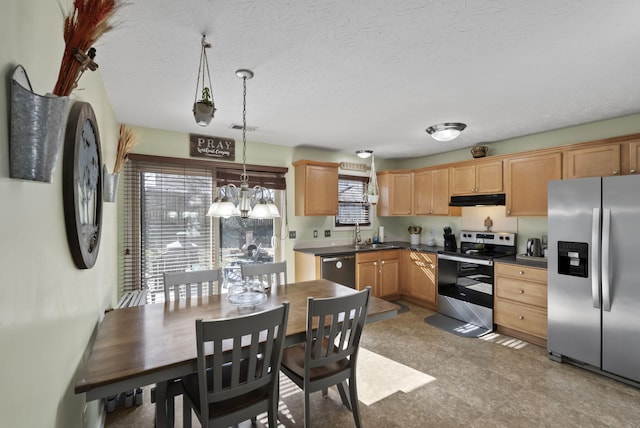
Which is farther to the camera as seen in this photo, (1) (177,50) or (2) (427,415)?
(2) (427,415)

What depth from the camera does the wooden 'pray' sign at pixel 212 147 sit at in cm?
367

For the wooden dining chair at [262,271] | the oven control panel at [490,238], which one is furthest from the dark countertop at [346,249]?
the wooden dining chair at [262,271]

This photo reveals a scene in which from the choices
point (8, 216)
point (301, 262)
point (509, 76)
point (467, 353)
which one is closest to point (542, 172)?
point (509, 76)

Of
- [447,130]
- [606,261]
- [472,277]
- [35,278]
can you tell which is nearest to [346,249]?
[472,277]

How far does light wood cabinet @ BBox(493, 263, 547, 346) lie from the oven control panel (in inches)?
24.1

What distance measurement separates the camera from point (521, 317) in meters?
3.44

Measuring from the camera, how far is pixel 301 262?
435 centimetres

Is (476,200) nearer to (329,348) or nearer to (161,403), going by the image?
(329,348)

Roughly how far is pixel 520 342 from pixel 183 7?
14.1ft

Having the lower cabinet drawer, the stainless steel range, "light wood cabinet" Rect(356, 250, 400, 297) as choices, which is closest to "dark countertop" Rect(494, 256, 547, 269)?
the stainless steel range

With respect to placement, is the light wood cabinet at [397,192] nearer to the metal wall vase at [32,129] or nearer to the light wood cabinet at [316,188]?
the light wood cabinet at [316,188]

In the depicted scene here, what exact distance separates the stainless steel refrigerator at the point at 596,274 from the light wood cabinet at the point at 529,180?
18.1 inches

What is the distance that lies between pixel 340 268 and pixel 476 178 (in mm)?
2247

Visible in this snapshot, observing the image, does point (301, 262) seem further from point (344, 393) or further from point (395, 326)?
point (344, 393)
